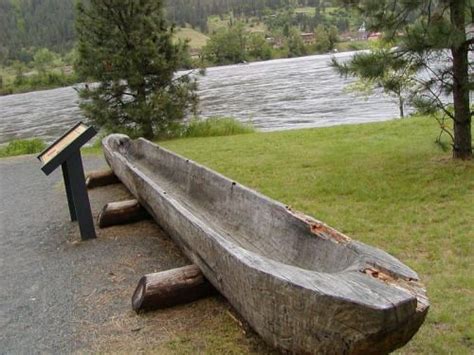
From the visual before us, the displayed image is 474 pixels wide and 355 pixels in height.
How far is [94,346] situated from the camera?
3.02 metres

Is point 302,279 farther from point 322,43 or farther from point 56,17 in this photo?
point 56,17

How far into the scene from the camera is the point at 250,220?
12.3 feet

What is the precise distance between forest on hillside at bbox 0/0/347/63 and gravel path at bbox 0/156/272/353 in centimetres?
9104

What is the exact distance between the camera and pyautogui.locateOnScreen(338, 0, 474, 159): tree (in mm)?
6008

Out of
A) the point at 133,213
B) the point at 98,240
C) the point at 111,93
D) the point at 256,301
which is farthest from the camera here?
the point at 111,93

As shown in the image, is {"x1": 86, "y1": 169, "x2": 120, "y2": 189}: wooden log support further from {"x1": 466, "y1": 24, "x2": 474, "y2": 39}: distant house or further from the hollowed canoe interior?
{"x1": 466, "y1": 24, "x2": 474, "y2": 39}: distant house

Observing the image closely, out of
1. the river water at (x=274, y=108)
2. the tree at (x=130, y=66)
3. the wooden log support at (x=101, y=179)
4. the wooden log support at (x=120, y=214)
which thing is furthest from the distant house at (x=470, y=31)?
the tree at (x=130, y=66)

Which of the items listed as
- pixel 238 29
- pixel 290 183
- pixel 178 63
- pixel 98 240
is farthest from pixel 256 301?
pixel 238 29

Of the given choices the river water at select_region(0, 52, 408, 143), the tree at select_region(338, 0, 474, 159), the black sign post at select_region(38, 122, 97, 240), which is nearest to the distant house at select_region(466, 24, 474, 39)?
the tree at select_region(338, 0, 474, 159)

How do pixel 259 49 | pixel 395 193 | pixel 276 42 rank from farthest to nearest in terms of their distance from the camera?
pixel 276 42 < pixel 259 49 < pixel 395 193

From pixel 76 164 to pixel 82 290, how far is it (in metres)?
1.33

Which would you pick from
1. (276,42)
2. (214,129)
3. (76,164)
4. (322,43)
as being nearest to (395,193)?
A: (76,164)

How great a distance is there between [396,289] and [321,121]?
1745 cm

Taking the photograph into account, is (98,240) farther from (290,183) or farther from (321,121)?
(321,121)
